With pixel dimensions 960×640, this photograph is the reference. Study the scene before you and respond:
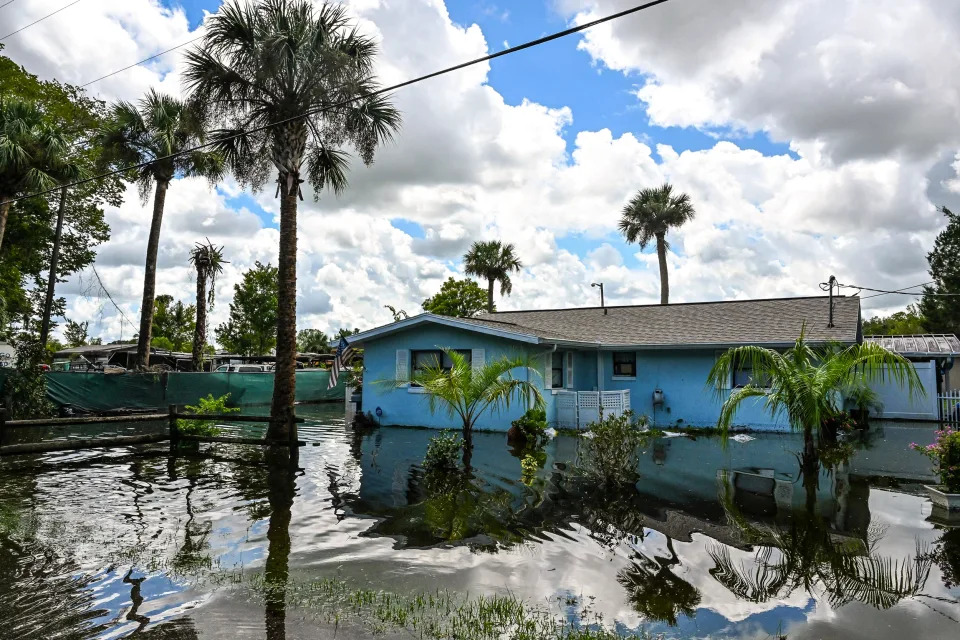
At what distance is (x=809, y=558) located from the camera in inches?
257

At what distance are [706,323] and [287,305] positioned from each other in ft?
47.2

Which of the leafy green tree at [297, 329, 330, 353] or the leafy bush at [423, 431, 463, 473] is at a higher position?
the leafy green tree at [297, 329, 330, 353]

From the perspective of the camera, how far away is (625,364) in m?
20.8

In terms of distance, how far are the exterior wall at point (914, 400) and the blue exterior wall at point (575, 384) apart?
22.5ft

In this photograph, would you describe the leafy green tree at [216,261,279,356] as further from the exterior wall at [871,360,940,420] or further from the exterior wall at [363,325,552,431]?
the exterior wall at [871,360,940,420]

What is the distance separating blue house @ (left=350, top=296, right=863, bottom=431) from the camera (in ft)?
59.0

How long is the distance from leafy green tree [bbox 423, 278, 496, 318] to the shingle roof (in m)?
17.4

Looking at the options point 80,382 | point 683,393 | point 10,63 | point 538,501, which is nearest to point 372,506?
point 538,501

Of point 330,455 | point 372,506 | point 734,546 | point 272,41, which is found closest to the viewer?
point 734,546

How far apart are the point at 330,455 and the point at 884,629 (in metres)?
11.1

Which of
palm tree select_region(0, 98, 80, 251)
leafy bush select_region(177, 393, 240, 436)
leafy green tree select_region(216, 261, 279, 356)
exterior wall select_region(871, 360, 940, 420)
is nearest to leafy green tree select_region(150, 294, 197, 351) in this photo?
leafy green tree select_region(216, 261, 279, 356)

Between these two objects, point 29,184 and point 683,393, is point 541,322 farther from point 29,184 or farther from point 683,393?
point 29,184

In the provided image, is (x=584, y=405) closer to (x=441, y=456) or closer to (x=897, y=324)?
(x=441, y=456)

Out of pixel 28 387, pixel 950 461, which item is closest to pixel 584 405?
pixel 950 461
